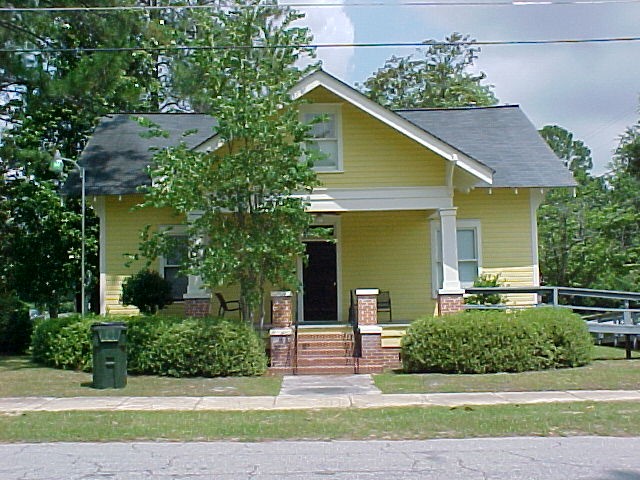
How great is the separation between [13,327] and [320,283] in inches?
351

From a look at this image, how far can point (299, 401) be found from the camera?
13508 mm

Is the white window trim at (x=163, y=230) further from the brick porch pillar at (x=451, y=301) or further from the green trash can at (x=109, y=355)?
the brick porch pillar at (x=451, y=301)

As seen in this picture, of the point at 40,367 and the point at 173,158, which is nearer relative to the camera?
the point at 173,158

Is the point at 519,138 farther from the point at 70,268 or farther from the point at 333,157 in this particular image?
the point at 70,268

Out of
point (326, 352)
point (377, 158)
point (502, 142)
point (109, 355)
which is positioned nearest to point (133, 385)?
point (109, 355)

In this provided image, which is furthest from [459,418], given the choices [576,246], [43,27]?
[576,246]

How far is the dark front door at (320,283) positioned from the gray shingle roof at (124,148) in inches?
175

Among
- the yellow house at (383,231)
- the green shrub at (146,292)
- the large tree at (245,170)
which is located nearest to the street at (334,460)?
the large tree at (245,170)

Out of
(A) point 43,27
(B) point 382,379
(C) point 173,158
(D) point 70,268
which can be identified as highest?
(A) point 43,27

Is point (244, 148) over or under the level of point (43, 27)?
under

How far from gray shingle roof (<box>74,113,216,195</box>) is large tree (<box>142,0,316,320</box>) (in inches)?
102

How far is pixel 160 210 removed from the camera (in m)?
21.3

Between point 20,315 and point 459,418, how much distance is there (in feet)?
53.7

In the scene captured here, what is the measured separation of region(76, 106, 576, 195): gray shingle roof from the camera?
21094mm
